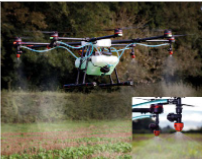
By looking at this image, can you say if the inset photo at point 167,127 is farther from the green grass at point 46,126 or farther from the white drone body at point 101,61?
the green grass at point 46,126

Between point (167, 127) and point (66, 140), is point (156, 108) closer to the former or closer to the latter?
point (167, 127)

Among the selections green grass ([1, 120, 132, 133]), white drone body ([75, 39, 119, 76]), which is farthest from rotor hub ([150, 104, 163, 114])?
green grass ([1, 120, 132, 133])

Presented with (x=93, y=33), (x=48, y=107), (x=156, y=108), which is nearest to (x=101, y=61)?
(x=156, y=108)

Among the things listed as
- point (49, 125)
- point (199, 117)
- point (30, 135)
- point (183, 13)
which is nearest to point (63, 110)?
point (49, 125)

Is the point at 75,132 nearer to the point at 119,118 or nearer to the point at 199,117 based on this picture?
the point at 119,118

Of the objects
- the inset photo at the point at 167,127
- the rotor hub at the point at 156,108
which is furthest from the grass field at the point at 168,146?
the rotor hub at the point at 156,108

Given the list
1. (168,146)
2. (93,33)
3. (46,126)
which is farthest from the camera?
(46,126)
